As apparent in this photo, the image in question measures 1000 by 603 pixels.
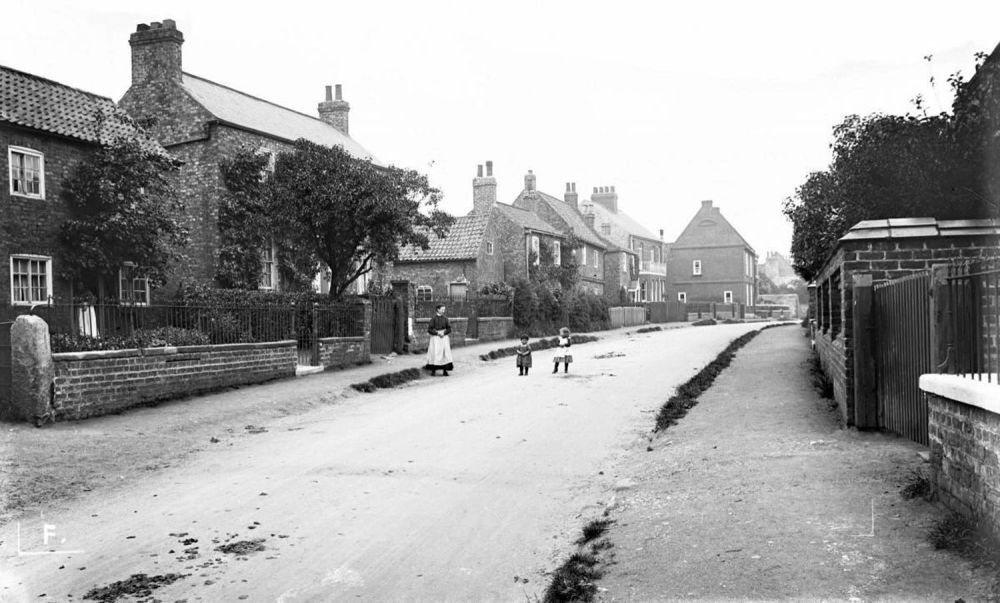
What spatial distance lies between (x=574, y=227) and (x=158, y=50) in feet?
115

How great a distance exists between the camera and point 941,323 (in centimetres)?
616

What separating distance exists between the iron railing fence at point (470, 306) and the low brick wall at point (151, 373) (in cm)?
1061

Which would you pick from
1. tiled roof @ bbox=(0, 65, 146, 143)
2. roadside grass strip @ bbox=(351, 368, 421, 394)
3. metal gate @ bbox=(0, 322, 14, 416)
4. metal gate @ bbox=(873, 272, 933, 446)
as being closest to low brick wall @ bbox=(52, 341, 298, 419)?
metal gate @ bbox=(0, 322, 14, 416)

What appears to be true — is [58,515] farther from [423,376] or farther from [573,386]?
[423,376]

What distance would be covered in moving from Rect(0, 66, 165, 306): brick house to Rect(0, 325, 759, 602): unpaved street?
11281mm

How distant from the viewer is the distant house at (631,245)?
214 ft

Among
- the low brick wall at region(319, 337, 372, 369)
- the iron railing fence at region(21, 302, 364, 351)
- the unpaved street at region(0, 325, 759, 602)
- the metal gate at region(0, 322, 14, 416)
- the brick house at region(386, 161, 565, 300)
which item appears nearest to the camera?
the unpaved street at region(0, 325, 759, 602)

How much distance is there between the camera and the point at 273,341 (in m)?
17.3

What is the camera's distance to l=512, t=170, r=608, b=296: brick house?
56.4 meters

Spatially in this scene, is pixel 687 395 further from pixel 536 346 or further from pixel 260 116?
pixel 260 116

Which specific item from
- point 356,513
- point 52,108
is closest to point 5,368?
point 356,513

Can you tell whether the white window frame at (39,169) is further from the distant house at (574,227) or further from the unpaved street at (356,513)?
the distant house at (574,227)

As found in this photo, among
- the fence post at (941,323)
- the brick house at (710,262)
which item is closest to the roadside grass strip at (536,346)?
the fence post at (941,323)

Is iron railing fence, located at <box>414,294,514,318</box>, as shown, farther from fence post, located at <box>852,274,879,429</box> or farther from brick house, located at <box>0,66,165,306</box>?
fence post, located at <box>852,274,879,429</box>
